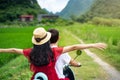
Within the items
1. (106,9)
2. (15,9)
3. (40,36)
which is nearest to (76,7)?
(15,9)

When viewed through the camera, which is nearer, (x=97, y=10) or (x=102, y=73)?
(x=102, y=73)

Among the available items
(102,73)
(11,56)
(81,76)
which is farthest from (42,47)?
(11,56)

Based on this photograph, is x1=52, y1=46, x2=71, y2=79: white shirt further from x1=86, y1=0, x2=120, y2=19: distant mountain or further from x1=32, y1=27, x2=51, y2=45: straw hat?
x1=86, y1=0, x2=120, y2=19: distant mountain

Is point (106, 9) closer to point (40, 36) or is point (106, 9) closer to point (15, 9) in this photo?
point (15, 9)

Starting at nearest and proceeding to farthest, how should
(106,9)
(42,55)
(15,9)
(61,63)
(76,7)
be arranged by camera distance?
(42,55) → (61,63) → (106,9) → (15,9) → (76,7)

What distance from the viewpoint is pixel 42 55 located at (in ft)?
15.1

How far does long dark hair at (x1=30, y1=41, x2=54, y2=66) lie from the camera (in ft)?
15.1

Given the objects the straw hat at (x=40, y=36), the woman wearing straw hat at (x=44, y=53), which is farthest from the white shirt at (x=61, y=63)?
the straw hat at (x=40, y=36)

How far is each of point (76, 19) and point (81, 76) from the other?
87284mm

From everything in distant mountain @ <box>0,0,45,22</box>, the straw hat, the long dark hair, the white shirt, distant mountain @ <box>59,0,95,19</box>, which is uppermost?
the straw hat

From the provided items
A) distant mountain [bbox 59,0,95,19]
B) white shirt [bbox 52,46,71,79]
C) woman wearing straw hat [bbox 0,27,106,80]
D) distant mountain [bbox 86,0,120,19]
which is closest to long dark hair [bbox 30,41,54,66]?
woman wearing straw hat [bbox 0,27,106,80]

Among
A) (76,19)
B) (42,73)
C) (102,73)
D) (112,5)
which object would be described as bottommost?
(76,19)

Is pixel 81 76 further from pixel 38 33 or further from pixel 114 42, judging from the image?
pixel 114 42

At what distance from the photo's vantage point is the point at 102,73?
10586 millimetres
